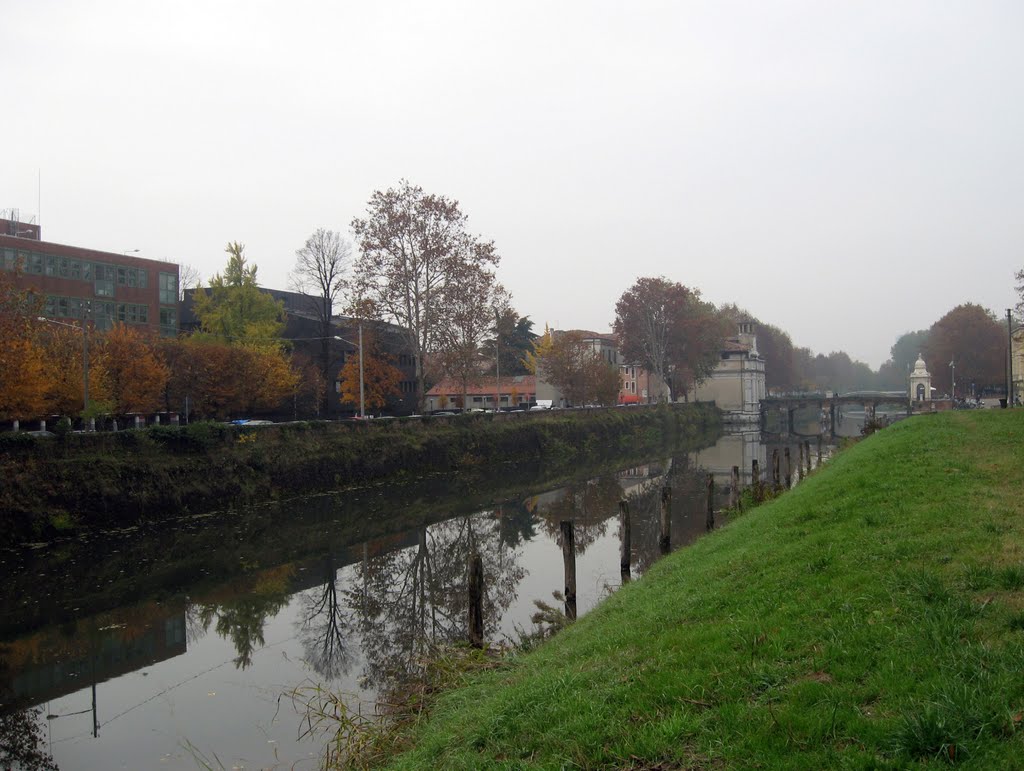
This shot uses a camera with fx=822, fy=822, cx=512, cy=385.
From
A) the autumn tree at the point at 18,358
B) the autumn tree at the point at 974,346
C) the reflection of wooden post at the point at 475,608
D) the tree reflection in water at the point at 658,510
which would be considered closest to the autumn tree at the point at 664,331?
the autumn tree at the point at 974,346

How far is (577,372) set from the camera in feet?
232

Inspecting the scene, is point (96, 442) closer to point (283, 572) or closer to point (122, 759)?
point (283, 572)

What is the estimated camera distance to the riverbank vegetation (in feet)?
84.4

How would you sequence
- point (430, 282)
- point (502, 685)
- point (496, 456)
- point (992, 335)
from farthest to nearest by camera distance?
point (992, 335) < point (496, 456) < point (430, 282) < point (502, 685)

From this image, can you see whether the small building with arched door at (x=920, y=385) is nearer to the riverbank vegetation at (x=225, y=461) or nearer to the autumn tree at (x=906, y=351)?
the riverbank vegetation at (x=225, y=461)

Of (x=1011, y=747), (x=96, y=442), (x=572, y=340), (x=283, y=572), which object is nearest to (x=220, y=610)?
(x=283, y=572)

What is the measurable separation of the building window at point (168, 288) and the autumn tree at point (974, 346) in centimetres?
7278

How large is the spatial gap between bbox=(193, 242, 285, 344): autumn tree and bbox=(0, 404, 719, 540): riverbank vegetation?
15329mm

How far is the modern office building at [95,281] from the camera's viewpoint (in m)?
51.4

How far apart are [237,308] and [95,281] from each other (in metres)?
9.81

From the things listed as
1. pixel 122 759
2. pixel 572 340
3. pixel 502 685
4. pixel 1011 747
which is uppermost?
pixel 572 340

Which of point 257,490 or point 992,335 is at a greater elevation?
point 992,335

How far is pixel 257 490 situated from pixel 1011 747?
3138cm

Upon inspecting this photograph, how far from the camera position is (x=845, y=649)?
656 centimetres
